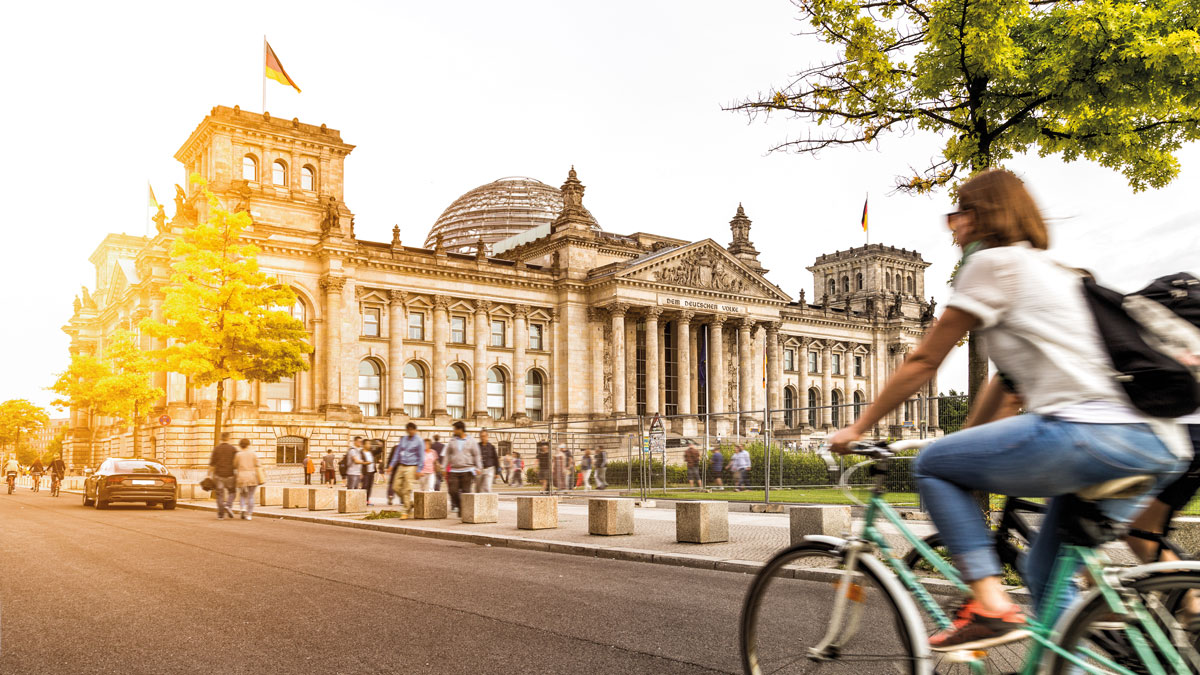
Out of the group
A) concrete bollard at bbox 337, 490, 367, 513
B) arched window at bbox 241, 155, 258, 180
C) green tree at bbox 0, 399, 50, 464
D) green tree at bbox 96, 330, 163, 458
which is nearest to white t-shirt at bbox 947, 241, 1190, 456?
concrete bollard at bbox 337, 490, 367, 513

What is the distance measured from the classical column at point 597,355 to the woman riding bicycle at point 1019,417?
62082mm

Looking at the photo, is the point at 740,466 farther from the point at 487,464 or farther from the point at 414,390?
the point at 414,390

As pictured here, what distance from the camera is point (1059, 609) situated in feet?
11.2

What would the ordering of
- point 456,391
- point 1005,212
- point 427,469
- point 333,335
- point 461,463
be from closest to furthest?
point 1005,212, point 461,463, point 427,469, point 333,335, point 456,391

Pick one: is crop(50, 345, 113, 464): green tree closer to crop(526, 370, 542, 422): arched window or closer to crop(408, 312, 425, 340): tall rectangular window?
crop(408, 312, 425, 340): tall rectangular window

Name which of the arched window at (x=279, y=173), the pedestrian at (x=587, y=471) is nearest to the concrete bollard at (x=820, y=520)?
the pedestrian at (x=587, y=471)

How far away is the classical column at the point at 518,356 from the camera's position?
6462cm

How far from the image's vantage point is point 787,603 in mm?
3824

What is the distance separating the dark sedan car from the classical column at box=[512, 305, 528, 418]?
36765 mm

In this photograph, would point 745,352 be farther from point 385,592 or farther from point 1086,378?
point 1086,378

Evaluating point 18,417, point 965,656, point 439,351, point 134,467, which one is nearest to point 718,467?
point 134,467

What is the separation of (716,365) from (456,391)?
1932cm

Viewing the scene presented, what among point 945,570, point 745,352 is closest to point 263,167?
point 745,352

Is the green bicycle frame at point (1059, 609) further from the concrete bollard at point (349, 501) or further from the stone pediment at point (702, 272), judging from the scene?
the stone pediment at point (702, 272)
